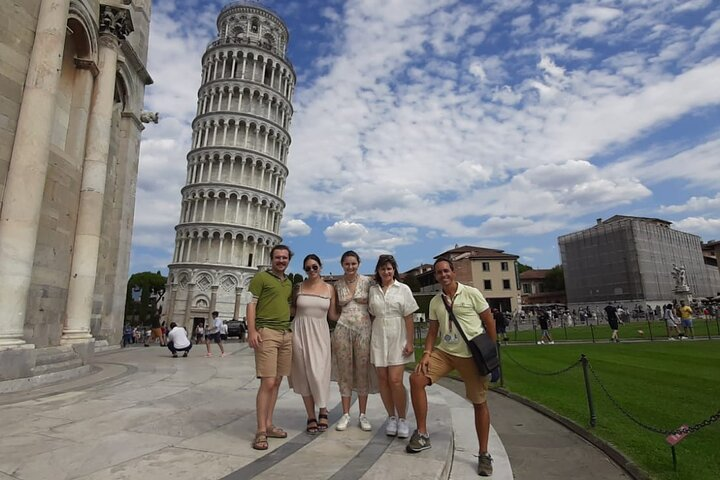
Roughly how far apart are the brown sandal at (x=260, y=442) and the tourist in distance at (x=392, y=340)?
1.48 metres

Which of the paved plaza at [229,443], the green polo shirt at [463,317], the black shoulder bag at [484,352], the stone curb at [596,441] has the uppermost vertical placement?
the green polo shirt at [463,317]

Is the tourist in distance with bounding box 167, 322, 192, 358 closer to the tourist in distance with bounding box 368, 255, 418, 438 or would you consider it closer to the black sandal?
the black sandal

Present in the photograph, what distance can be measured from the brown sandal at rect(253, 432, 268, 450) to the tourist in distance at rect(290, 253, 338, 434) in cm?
70

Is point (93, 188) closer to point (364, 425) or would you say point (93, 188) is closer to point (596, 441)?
point (364, 425)

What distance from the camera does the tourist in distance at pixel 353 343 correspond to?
510 cm

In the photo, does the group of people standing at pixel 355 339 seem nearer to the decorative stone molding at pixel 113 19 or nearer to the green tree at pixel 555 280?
the decorative stone molding at pixel 113 19

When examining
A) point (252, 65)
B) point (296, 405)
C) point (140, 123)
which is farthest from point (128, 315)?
point (296, 405)

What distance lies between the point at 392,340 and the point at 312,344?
3.33ft

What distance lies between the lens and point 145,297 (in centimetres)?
7775

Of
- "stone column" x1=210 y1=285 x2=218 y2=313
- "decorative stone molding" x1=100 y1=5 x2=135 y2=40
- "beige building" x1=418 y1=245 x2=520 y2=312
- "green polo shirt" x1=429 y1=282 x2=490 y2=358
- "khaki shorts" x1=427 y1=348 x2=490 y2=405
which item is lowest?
"khaki shorts" x1=427 y1=348 x2=490 y2=405

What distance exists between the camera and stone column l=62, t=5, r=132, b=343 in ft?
36.8

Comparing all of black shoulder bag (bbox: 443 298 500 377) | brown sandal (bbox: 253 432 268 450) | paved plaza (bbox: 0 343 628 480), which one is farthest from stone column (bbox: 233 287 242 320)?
black shoulder bag (bbox: 443 298 500 377)

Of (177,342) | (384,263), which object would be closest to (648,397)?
(384,263)

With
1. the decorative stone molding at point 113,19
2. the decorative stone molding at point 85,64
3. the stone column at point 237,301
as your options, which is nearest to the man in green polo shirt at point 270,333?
the decorative stone molding at point 85,64
